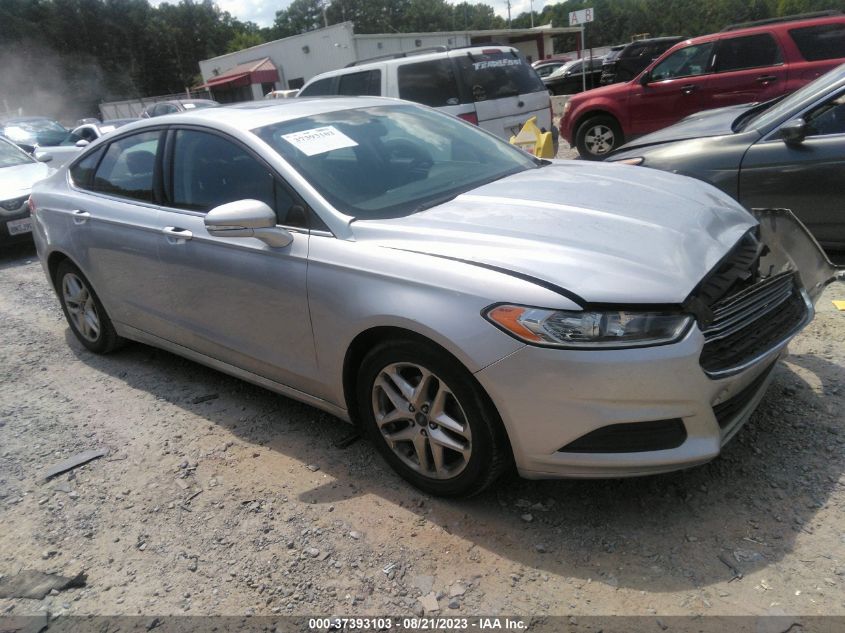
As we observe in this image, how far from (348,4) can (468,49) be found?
82.4 m

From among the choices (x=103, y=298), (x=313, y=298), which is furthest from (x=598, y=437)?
(x=103, y=298)

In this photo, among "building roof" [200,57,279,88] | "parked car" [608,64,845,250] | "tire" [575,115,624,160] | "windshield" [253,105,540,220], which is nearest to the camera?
"windshield" [253,105,540,220]

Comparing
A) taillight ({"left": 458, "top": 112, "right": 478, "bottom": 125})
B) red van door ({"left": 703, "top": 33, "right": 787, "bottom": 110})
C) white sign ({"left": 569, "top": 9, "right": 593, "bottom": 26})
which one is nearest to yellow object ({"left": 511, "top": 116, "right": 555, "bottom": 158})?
taillight ({"left": 458, "top": 112, "right": 478, "bottom": 125})

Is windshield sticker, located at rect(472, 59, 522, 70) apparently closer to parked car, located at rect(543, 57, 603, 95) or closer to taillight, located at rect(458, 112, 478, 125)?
taillight, located at rect(458, 112, 478, 125)

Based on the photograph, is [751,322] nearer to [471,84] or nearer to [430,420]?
[430,420]

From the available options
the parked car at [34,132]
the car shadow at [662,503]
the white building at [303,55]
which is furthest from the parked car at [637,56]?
the white building at [303,55]

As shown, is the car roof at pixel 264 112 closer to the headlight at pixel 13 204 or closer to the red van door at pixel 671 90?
the headlight at pixel 13 204

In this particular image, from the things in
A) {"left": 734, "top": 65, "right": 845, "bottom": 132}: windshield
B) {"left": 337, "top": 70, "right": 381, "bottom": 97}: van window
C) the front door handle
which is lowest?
the front door handle

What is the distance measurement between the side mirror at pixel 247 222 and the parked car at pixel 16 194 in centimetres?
597

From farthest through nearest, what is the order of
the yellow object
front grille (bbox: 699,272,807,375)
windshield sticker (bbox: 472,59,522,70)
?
windshield sticker (bbox: 472,59,522,70) < the yellow object < front grille (bbox: 699,272,807,375)

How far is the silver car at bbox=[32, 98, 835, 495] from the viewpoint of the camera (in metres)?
2.32

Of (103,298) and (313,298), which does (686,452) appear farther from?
(103,298)

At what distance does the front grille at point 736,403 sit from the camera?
2469 millimetres

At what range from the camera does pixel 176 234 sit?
3602 millimetres
